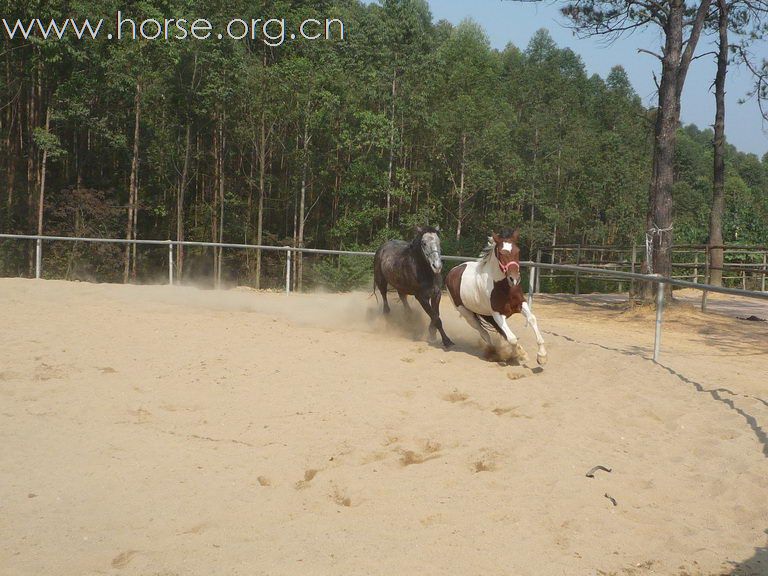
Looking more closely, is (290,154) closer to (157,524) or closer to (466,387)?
(466,387)

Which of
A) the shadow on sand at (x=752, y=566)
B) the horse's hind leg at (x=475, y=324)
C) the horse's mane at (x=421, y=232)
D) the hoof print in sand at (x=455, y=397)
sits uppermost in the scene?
the horse's mane at (x=421, y=232)

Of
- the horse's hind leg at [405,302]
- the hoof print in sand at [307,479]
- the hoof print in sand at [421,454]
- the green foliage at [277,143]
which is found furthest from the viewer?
the green foliage at [277,143]

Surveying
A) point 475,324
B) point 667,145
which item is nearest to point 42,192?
point 667,145

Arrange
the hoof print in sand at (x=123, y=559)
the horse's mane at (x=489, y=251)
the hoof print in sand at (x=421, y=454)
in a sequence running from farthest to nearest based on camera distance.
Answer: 1. the horse's mane at (x=489, y=251)
2. the hoof print in sand at (x=421, y=454)
3. the hoof print in sand at (x=123, y=559)

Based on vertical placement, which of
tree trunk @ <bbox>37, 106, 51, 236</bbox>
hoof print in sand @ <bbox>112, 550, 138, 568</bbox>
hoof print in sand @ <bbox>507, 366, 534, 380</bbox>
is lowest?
hoof print in sand @ <bbox>112, 550, 138, 568</bbox>

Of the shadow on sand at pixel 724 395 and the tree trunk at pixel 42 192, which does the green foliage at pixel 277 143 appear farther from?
the shadow on sand at pixel 724 395

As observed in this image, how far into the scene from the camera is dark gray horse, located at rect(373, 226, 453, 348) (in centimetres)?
1010

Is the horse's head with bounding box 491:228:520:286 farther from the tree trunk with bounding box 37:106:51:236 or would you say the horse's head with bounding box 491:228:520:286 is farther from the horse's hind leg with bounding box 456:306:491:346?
the tree trunk with bounding box 37:106:51:236

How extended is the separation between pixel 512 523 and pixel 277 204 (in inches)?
1271

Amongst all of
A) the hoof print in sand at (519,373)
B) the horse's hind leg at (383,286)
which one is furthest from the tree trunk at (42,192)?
the hoof print in sand at (519,373)

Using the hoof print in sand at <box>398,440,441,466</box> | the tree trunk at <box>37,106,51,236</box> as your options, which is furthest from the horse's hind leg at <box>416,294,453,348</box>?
the tree trunk at <box>37,106,51,236</box>

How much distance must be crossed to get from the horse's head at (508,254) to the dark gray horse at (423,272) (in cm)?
142

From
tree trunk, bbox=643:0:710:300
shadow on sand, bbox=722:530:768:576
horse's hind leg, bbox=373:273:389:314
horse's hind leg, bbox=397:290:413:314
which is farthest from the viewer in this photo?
tree trunk, bbox=643:0:710:300

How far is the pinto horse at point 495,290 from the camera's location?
8570 mm
